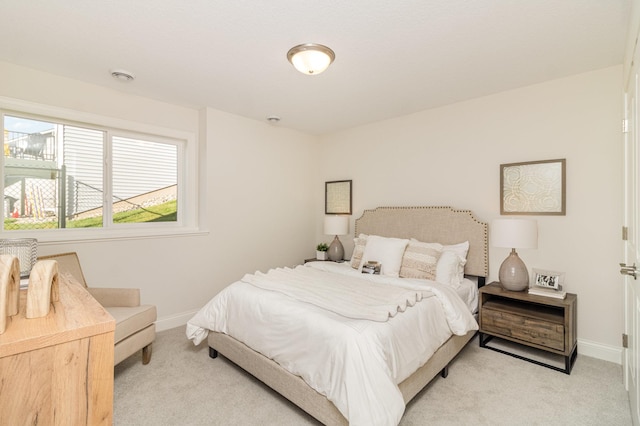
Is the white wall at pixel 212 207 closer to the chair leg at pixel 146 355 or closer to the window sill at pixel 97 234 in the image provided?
the window sill at pixel 97 234

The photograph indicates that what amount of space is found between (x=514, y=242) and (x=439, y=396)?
1.44 m

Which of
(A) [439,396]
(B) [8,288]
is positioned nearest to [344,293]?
(A) [439,396]

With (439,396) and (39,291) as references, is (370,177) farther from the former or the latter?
(39,291)

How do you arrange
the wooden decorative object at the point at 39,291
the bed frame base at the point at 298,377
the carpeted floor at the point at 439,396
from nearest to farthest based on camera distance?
the wooden decorative object at the point at 39,291, the bed frame base at the point at 298,377, the carpeted floor at the point at 439,396

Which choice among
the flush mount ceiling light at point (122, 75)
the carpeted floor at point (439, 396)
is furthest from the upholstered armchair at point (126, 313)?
the flush mount ceiling light at point (122, 75)

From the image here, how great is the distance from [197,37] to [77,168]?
1921 mm

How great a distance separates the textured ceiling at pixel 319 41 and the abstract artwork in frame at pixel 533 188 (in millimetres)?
803

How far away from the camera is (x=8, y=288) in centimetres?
76

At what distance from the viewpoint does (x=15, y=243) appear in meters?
1.27

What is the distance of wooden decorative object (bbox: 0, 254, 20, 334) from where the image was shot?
71cm

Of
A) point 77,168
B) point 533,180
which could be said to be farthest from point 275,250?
point 533,180

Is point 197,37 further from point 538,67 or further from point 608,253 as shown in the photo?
point 608,253

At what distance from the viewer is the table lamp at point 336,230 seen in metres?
4.22

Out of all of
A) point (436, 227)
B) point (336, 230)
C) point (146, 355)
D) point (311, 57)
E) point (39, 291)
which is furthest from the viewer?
point (336, 230)
